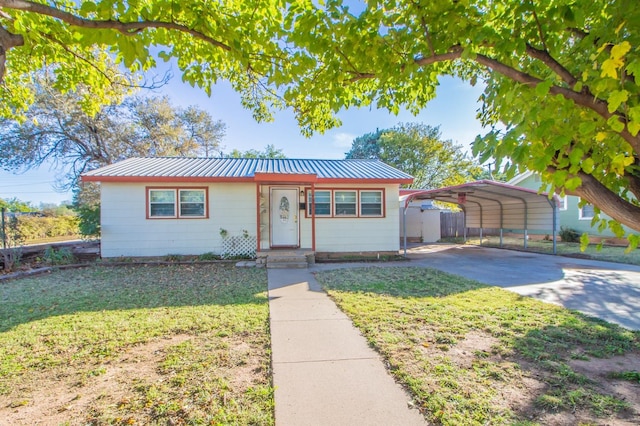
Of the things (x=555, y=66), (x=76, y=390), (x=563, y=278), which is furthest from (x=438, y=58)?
(x=563, y=278)

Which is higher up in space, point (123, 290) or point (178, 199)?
point (178, 199)

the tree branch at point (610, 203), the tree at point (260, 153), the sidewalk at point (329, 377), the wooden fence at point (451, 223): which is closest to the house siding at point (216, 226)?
the sidewalk at point (329, 377)

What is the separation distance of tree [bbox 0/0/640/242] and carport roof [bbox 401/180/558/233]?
7917mm

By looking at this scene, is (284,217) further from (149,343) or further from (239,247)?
(149,343)

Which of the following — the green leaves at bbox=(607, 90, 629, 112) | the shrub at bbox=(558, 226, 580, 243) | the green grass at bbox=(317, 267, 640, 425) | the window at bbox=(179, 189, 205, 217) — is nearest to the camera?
the green leaves at bbox=(607, 90, 629, 112)

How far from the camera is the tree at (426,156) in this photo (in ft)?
84.2

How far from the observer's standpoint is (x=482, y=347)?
3.46 meters

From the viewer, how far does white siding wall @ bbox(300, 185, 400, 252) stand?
10734 mm

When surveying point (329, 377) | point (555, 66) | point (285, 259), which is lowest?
point (329, 377)

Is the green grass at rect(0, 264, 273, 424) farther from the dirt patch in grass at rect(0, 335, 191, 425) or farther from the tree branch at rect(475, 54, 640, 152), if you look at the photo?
the tree branch at rect(475, 54, 640, 152)

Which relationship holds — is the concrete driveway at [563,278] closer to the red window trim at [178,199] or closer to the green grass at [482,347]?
the green grass at [482,347]

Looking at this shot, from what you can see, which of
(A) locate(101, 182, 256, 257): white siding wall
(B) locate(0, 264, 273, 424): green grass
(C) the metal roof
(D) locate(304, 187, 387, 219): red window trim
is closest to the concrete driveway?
(D) locate(304, 187, 387, 219): red window trim

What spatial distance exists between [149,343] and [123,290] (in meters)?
3.37

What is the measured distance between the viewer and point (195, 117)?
22688 millimetres
